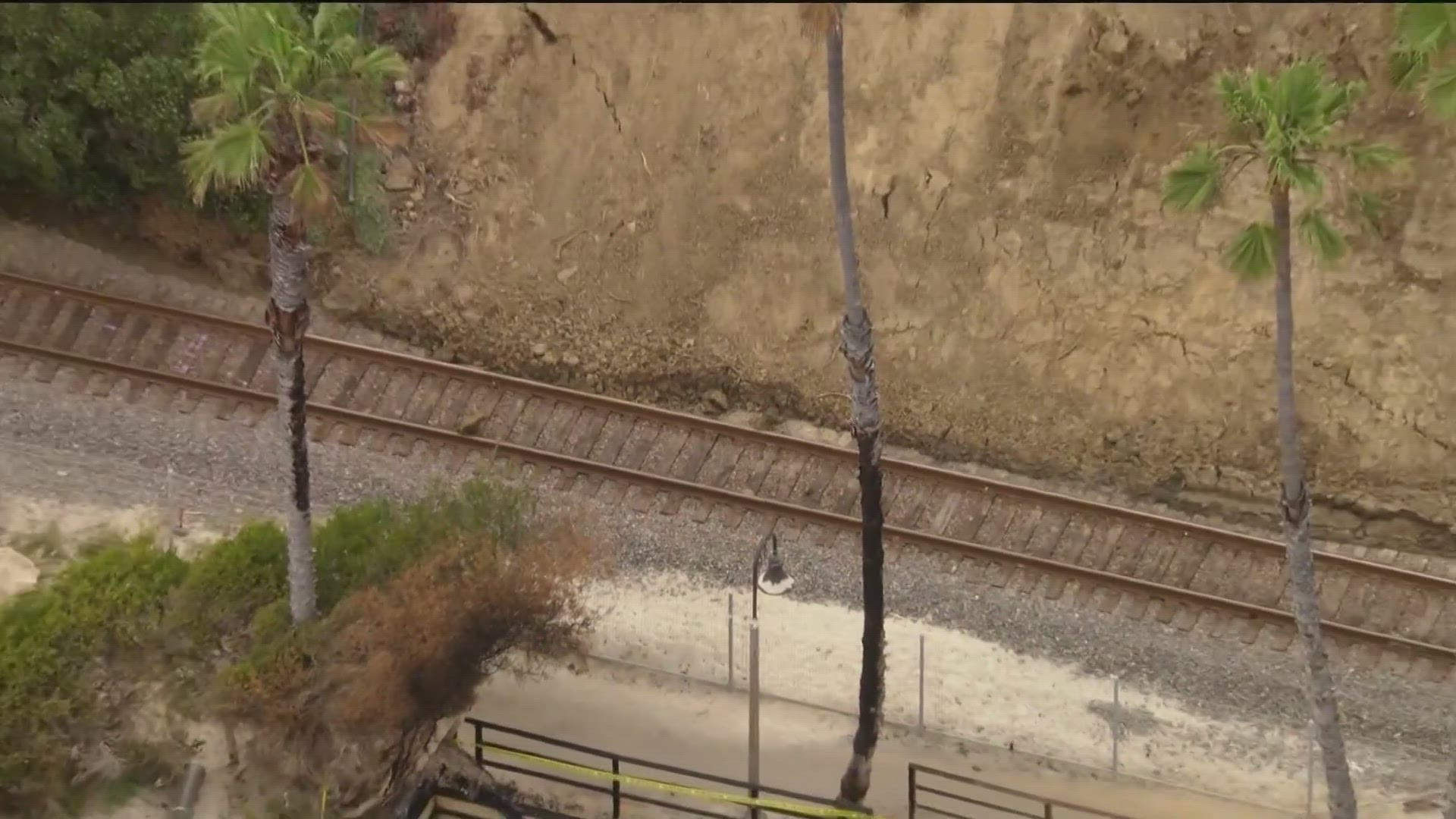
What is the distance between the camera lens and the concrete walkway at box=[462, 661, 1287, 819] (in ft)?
50.2

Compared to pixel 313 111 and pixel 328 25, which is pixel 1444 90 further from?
pixel 328 25

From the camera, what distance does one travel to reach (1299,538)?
1243 cm

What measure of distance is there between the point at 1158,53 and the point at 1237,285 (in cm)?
323

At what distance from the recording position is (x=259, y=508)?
18.0 m

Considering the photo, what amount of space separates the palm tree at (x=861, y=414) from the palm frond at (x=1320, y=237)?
11.9 ft

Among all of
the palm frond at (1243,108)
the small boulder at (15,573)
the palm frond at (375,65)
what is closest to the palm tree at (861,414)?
the palm frond at (1243,108)

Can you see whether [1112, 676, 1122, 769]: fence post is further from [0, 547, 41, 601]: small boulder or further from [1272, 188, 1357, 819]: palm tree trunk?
[0, 547, 41, 601]: small boulder

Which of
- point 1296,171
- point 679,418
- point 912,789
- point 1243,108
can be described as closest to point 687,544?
point 679,418

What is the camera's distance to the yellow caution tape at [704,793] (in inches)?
559

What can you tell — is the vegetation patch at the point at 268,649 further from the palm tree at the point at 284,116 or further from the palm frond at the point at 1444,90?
the palm frond at the point at 1444,90

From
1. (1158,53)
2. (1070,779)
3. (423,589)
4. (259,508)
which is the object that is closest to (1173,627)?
(1070,779)

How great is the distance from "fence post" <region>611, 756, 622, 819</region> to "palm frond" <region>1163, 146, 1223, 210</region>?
7.56m

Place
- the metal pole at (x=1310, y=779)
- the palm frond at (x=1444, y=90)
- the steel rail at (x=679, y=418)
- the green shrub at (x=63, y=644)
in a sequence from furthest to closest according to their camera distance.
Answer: the steel rail at (x=679, y=418) < the metal pole at (x=1310, y=779) < the green shrub at (x=63, y=644) < the palm frond at (x=1444, y=90)

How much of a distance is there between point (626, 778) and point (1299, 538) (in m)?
6.77
